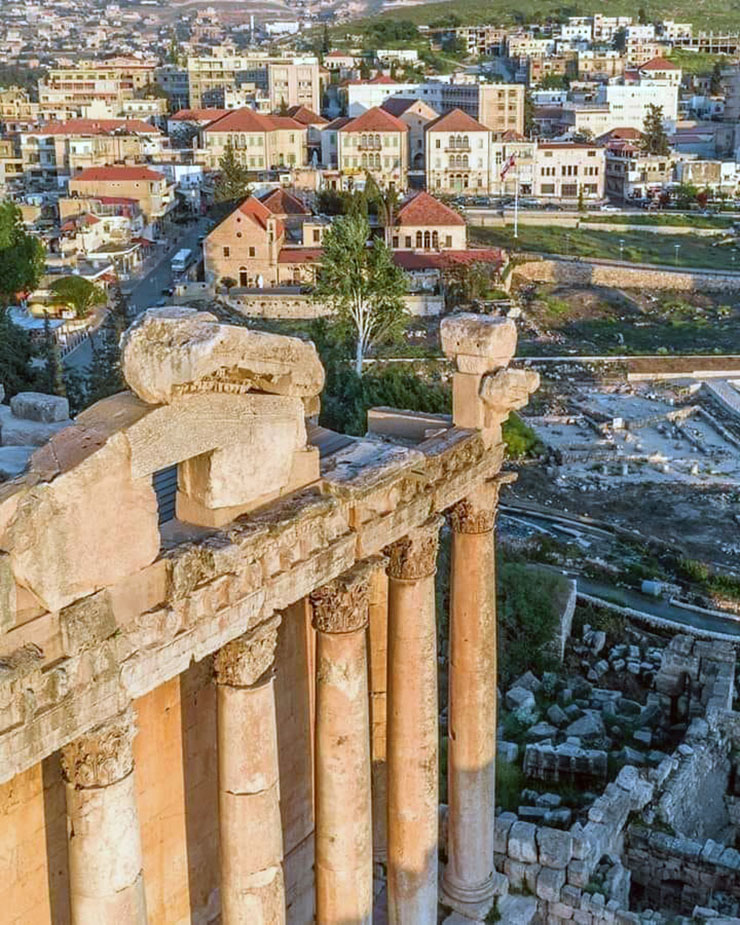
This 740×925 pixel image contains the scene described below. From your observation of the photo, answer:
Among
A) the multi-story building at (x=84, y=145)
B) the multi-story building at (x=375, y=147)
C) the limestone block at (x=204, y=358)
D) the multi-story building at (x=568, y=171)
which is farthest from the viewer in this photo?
the multi-story building at (x=375, y=147)

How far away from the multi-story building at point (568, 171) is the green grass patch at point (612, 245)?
14.6 m

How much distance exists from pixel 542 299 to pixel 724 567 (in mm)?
39795

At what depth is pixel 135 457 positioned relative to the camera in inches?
336

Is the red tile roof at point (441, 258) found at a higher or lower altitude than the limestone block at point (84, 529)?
lower

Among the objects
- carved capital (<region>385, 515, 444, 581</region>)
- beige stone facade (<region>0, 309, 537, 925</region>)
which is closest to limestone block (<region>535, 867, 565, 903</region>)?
beige stone facade (<region>0, 309, 537, 925</region>)

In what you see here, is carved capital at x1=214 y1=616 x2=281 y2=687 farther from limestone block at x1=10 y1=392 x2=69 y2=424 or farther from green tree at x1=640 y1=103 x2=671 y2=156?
green tree at x1=640 y1=103 x2=671 y2=156

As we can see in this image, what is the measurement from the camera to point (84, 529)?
8.18 metres

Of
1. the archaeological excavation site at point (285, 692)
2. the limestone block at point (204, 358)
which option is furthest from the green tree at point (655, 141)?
the limestone block at point (204, 358)

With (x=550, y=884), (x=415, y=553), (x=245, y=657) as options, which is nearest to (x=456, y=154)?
(x=550, y=884)

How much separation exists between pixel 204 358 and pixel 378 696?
6.58 metres

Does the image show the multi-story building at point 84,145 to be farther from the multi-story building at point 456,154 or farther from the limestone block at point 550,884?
the limestone block at point 550,884

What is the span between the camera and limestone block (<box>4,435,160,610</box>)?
7.79m

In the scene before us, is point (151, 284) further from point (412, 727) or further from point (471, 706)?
point (412, 727)

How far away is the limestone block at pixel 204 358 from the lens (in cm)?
879
